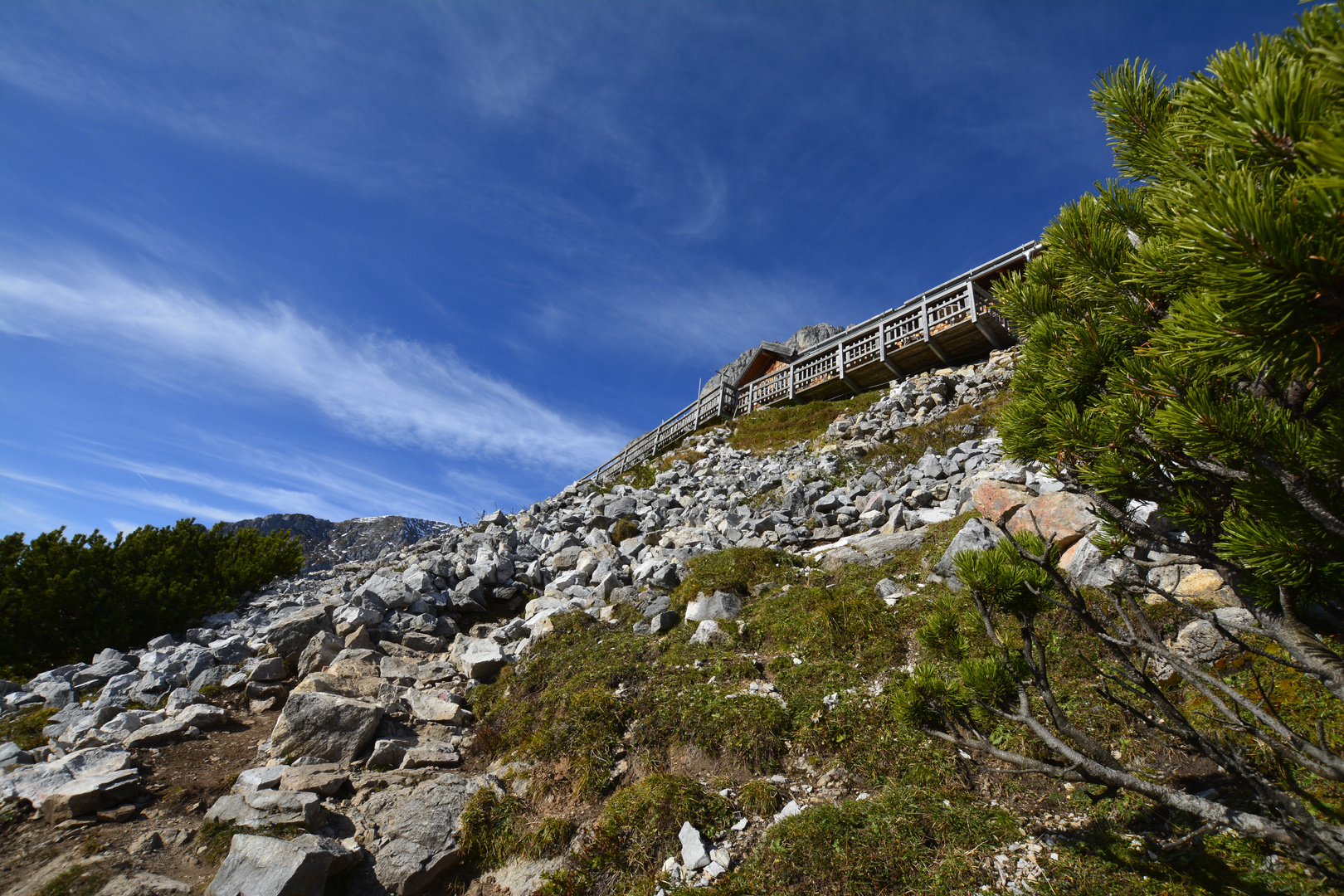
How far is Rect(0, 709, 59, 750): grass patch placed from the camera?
8336 millimetres

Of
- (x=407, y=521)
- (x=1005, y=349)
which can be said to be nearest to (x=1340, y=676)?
(x=1005, y=349)

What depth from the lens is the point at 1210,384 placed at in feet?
8.38

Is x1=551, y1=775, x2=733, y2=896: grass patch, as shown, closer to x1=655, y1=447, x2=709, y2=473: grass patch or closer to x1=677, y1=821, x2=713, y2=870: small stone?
x1=677, y1=821, x2=713, y2=870: small stone

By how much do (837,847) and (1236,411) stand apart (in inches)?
176

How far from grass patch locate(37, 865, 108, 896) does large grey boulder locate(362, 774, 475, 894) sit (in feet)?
7.37

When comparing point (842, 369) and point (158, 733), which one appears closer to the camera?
point (158, 733)

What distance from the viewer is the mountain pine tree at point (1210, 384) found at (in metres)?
1.62

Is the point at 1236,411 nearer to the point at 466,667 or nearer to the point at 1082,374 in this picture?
the point at 1082,374

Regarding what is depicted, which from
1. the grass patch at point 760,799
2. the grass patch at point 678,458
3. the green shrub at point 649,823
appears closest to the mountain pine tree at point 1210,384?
the grass patch at point 760,799

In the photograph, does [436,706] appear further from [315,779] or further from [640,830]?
[640,830]

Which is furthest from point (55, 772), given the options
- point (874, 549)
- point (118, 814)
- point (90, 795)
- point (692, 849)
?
point (874, 549)

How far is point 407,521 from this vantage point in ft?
131

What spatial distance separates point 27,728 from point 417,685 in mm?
5750

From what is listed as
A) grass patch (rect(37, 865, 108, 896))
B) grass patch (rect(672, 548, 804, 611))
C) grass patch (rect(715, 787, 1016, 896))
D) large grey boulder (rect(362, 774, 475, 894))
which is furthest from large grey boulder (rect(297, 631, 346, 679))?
grass patch (rect(715, 787, 1016, 896))
